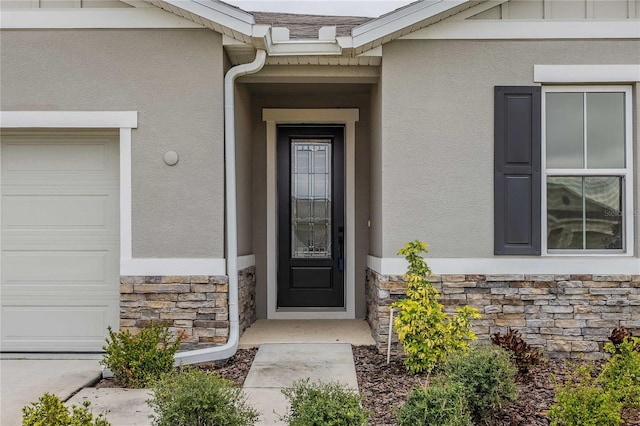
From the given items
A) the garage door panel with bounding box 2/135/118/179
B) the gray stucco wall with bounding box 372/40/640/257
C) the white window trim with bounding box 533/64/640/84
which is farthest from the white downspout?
the white window trim with bounding box 533/64/640/84

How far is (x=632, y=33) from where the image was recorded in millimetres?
5445

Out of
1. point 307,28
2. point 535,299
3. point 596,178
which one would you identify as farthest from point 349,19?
point 535,299

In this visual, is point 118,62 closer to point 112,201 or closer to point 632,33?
point 112,201

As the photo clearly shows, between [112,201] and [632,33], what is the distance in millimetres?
5465

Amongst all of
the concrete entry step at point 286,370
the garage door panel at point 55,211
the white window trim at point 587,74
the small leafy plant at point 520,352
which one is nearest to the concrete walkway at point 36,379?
the garage door panel at point 55,211

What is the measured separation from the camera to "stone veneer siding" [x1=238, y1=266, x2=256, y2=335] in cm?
604

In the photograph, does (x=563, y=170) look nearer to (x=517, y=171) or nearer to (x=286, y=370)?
(x=517, y=171)

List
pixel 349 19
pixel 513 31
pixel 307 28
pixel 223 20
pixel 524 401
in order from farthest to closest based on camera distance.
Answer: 1. pixel 349 19
2. pixel 307 28
3. pixel 513 31
4. pixel 223 20
5. pixel 524 401

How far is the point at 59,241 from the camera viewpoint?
564 centimetres

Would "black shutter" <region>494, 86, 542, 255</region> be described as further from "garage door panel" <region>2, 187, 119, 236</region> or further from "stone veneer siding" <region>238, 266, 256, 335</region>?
"garage door panel" <region>2, 187, 119, 236</region>

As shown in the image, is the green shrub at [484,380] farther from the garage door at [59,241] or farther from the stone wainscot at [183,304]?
the garage door at [59,241]

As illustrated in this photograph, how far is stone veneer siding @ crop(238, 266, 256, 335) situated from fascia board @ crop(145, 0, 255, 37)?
2.55 m

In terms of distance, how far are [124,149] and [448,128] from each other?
320 cm

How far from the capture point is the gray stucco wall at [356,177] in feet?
23.3
